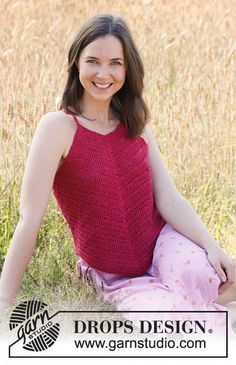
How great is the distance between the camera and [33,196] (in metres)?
2.86

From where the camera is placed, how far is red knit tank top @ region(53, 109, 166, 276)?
293 cm

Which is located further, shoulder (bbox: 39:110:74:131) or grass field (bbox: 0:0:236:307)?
grass field (bbox: 0:0:236:307)

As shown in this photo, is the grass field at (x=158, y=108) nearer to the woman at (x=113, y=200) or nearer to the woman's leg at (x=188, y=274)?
the woman at (x=113, y=200)

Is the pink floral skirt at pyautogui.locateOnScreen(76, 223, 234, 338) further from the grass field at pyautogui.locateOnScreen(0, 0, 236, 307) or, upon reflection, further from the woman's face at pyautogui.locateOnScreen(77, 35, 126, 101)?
the woman's face at pyautogui.locateOnScreen(77, 35, 126, 101)

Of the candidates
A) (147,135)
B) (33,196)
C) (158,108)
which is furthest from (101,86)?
(158,108)

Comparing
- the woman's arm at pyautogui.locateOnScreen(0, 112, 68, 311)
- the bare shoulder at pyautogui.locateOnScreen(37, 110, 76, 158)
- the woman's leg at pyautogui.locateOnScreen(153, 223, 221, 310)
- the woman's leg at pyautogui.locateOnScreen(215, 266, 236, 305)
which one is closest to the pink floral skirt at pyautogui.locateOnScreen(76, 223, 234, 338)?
the woman's leg at pyautogui.locateOnScreen(153, 223, 221, 310)

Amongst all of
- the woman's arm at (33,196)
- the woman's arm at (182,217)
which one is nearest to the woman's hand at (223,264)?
the woman's arm at (182,217)

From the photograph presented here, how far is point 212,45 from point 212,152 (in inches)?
43.6

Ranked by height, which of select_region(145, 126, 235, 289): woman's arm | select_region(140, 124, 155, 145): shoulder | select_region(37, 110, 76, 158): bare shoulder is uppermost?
select_region(37, 110, 76, 158): bare shoulder

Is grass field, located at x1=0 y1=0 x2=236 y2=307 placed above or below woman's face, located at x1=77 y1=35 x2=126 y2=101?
below

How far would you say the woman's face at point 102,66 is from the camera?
9.55 ft

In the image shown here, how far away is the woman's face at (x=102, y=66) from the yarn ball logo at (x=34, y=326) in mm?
710

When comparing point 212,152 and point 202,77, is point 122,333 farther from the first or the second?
point 202,77

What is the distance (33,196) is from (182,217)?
1.68 ft
